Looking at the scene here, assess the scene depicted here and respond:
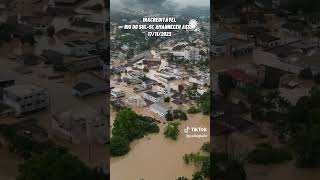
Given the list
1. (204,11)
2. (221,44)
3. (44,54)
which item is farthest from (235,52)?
(44,54)

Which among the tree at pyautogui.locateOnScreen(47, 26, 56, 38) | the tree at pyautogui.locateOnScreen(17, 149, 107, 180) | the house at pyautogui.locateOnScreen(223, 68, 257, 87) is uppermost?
the tree at pyautogui.locateOnScreen(47, 26, 56, 38)

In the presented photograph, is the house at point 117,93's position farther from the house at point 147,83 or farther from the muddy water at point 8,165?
the muddy water at point 8,165

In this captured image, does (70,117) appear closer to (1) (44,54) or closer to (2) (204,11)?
(1) (44,54)

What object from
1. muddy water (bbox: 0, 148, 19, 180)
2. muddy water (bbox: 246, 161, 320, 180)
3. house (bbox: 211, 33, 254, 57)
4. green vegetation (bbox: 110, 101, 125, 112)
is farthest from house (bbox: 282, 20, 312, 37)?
muddy water (bbox: 0, 148, 19, 180)

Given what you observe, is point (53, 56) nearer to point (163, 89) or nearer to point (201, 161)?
point (163, 89)

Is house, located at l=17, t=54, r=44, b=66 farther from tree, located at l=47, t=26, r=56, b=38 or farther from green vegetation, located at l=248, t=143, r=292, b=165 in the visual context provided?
green vegetation, located at l=248, t=143, r=292, b=165

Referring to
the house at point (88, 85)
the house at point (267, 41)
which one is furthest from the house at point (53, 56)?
the house at point (267, 41)

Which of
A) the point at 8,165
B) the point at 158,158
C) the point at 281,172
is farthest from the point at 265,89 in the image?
the point at 8,165
